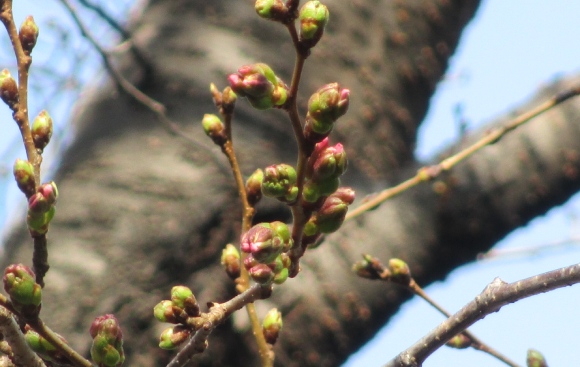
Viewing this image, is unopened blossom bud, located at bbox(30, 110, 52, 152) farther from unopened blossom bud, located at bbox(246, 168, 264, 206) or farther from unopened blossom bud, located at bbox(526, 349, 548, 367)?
unopened blossom bud, located at bbox(526, 349, 548, 367)

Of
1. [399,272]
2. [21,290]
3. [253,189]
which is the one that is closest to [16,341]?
[21,290]

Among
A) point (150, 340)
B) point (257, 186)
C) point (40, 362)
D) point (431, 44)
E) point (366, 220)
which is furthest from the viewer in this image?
point (431, 44)

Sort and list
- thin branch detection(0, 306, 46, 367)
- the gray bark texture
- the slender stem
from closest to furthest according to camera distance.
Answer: thin branch detection(0, 306, 46, 367), the slender stem, the gray bark texture

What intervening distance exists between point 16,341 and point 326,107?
309 mm

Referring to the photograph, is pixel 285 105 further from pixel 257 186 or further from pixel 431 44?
pixel 431 44

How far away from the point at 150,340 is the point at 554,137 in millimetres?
1012

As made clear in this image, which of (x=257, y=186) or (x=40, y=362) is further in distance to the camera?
(x=257, y=186)

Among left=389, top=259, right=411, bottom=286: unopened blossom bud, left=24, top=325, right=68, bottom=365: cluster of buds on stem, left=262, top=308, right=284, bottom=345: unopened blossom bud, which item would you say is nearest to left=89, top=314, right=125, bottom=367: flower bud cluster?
left=24, top=325, right=68, bottom=365: cluster of buds on stem

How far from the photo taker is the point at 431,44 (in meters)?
1.77

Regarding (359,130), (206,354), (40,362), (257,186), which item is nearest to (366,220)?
(359,130)

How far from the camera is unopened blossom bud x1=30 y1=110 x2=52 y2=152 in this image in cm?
71

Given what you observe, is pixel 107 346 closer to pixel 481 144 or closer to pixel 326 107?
pixel 326 107

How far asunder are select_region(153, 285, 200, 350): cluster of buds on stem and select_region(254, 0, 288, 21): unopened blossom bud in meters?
0.26

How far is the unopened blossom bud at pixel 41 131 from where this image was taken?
0.71m
